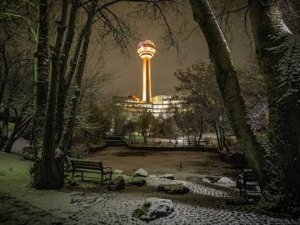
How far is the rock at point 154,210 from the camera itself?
242 inches

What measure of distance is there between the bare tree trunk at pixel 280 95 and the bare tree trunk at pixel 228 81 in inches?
14.7

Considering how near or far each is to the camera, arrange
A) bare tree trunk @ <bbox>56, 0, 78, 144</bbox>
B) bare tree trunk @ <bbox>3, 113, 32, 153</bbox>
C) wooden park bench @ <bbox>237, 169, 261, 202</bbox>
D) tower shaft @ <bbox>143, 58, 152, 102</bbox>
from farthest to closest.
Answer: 1. tower shaft @ <bbox>143, 58, 152, 102</bbox>
2. bare tree trunk @ <bbox>3, 113, 32, 153</bbox>
3. bare tree trunk @ <bbox>56, 0, 78, 144</bbox>
4. wooden park bench @ <bbox>237, 169, 261, 202</bbox>

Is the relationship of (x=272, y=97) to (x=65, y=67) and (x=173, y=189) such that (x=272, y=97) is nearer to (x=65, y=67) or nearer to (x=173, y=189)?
(x=173, y=189)

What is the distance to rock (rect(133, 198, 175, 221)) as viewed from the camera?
20.2 feet

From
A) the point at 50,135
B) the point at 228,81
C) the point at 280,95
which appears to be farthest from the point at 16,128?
the point at 280,95

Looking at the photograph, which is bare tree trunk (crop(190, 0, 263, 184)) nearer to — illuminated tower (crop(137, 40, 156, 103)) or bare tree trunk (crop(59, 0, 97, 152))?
bare tree trunk (crop(59, 0, 97, 152))

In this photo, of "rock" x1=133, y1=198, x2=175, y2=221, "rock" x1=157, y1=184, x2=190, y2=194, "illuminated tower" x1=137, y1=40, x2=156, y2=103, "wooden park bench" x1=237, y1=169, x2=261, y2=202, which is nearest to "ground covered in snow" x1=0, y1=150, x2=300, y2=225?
"rock" x1=133, y1=198, x2=175, y2=221

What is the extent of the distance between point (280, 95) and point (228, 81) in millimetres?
1166

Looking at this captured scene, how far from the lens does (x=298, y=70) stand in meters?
5.89

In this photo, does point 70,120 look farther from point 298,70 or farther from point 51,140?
point 298,70

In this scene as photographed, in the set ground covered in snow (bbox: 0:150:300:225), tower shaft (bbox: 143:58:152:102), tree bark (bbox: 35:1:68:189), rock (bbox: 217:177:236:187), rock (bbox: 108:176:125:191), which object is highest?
tower shaft (bbox: 143:58:152:102)

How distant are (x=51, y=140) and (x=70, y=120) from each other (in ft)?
5.38

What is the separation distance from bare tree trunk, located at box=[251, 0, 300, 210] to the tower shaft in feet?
448

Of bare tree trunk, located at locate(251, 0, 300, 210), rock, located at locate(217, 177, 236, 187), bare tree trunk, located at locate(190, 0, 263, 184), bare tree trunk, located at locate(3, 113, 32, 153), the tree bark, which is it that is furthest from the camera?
bare tree trunk, located at locate(3, 113, 32, 153)
